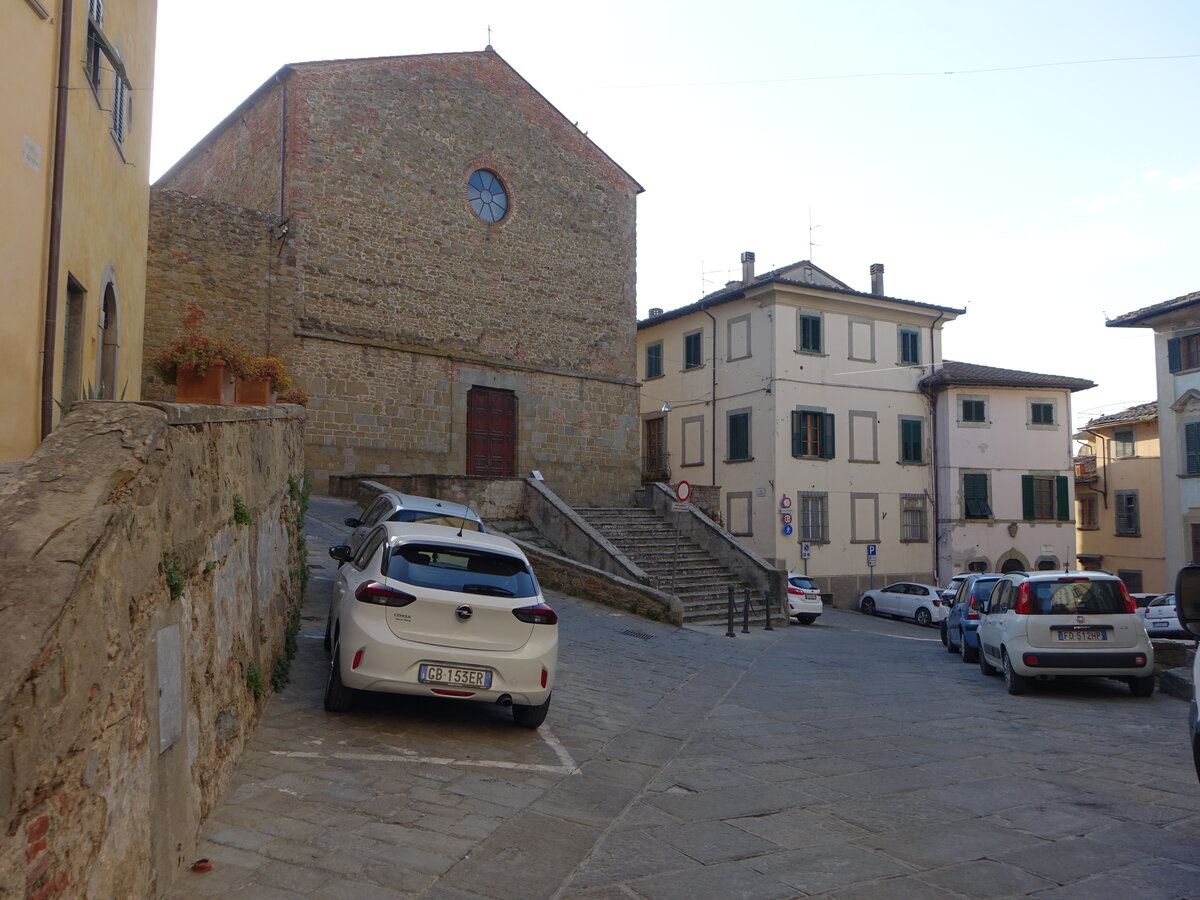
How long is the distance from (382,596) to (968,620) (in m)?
11.4

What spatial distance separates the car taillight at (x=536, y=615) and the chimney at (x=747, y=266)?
31.5 m

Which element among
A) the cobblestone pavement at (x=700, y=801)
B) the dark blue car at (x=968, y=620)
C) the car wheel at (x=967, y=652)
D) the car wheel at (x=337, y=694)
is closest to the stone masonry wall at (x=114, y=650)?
the cobblestone pavement at (x=700, y=801)

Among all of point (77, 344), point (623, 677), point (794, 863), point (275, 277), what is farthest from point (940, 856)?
point (275, 277)

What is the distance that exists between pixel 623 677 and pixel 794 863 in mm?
6163

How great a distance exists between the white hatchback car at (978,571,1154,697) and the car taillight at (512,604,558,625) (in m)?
6.56

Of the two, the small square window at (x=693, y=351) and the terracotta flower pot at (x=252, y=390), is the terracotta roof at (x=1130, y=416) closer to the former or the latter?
the small square window at (x=693, y=351)

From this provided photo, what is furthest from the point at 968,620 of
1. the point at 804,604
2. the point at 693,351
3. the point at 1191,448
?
the point at 693,351

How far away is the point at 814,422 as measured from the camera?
31766 millimetres

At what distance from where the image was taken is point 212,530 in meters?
4.92

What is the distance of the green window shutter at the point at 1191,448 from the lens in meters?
27.5

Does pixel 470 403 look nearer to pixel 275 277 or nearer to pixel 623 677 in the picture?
pixel 275 277

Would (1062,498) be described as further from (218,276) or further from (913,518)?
(218,276)

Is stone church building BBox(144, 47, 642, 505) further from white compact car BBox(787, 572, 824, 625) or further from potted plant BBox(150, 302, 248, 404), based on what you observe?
potted plant BBox(150, 302, 248, 404)

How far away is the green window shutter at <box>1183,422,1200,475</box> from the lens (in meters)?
27.5
